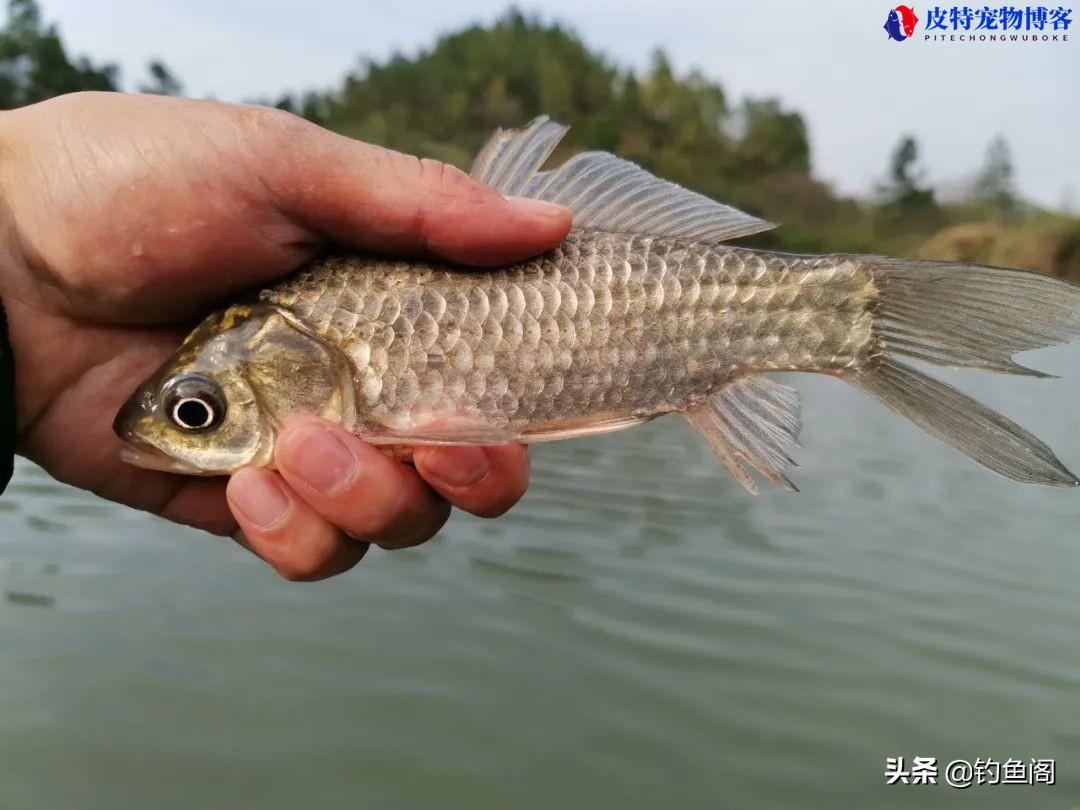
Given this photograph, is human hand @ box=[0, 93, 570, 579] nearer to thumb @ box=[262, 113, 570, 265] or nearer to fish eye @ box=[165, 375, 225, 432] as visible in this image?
thumb @ box=[262, 113, 570, 265]

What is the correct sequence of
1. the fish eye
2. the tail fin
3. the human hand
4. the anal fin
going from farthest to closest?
the anal fin, the human hand, the fish eye, the tail fin

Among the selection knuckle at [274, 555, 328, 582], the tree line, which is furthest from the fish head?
the tree line

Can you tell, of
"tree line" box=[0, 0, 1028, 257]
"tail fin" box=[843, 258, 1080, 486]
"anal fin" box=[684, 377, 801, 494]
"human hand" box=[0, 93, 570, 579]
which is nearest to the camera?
"tail fin" box=[843, 258, 1080, 486]

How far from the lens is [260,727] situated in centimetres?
481

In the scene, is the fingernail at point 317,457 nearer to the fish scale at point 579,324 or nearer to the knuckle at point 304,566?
the fish scale at point 579,324

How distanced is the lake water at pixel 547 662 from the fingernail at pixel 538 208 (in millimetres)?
2969

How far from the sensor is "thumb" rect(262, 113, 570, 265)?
2855 mm

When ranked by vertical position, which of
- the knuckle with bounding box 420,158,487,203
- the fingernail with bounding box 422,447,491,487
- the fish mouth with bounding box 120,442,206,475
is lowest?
the fingernail with bounding box 422,447,491,487

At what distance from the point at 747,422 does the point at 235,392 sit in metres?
1.61

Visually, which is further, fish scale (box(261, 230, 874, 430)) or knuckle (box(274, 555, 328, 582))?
knuckle (box(274, 555, 328, 582))

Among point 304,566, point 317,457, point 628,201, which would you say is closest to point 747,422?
point 628,201

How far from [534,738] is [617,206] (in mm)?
3076

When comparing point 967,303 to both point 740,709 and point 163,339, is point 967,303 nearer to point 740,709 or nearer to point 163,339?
point 163,339

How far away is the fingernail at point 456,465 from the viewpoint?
2939 mm
